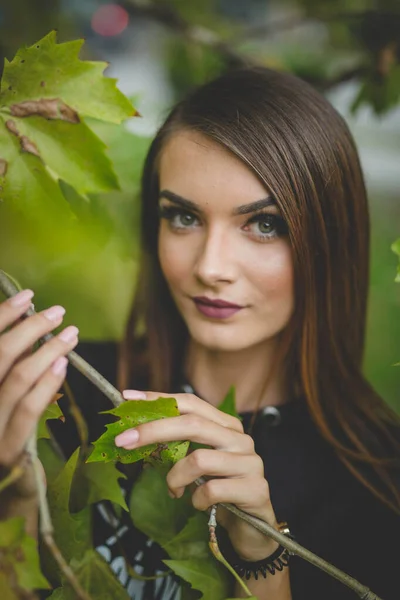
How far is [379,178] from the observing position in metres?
3.07

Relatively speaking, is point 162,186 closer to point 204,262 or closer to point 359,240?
point 204,262

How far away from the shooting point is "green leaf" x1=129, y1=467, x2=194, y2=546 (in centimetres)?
90

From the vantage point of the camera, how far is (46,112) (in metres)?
0.80

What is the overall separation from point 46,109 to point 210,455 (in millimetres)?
485

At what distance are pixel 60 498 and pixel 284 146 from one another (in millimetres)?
638

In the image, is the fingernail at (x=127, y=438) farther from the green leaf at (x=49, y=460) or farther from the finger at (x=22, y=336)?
the green leaf at (x=49, y=460)

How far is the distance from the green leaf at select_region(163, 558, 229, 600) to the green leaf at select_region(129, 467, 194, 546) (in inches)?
2.6

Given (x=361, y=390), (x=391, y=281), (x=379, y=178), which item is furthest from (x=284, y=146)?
(x=379, y=178)

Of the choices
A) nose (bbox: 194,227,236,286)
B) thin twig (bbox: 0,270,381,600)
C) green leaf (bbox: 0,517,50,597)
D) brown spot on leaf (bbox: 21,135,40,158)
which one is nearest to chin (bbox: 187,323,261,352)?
nose (bbox: 194,227,236,286)

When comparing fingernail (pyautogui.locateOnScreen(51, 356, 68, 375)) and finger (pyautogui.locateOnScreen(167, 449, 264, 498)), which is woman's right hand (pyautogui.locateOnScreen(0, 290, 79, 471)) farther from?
finger (pyautogui.locateOnScreen(167, 449, 264, 498))

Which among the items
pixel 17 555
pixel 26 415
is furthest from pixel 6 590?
pixel 26 415

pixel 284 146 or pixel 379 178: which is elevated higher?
pixel 379 178

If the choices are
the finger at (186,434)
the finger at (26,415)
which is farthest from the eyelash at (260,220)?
the finger at (26,415)

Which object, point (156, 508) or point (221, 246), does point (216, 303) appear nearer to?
point (221, 246)
